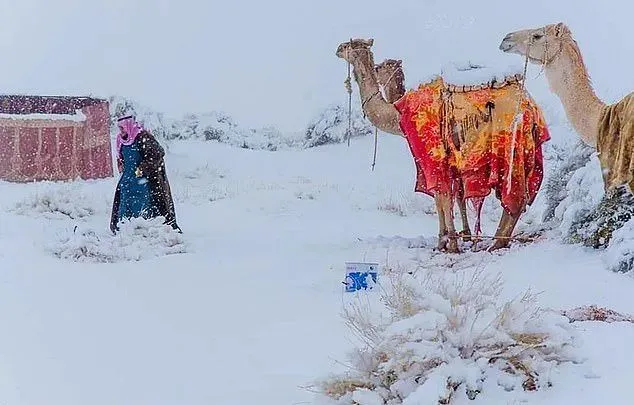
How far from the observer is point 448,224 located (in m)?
2.57

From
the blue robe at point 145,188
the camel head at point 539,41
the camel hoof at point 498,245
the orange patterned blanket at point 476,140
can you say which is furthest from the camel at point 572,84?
the blue robe at point 145,188

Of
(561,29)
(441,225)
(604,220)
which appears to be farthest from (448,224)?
(561,29)

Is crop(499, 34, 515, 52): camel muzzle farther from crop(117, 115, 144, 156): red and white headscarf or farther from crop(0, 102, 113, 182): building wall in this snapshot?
crop(0, 102, 113, 182): building wall

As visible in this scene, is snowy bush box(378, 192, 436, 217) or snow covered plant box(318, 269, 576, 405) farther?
snowy bush box(378, 192, 436, 217)

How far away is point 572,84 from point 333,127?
0.77m

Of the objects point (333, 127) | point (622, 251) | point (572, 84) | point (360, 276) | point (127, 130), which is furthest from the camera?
point (127, 130)

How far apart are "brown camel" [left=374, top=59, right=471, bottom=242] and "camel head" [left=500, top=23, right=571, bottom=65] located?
0.34 metres

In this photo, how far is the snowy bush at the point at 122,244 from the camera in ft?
8.52

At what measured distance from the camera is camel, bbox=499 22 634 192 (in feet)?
8.11

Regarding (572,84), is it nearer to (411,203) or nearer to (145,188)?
(411,203)

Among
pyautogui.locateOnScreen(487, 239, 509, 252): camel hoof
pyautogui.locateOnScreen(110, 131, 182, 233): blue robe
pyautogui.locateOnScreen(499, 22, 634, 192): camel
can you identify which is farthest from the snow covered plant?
pyautogui.locateOnScreen(110, 131, 182, 233): blue robe

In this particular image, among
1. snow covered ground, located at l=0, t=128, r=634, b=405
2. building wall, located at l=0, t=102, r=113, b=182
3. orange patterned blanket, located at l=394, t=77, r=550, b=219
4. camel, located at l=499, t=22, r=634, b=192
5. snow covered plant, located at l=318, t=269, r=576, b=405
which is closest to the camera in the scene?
snow covered plant, located at l=318, t=269, r=576, b=405

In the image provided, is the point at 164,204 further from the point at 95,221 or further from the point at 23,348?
the point at 23,348

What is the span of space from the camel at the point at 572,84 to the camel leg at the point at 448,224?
0.46m
